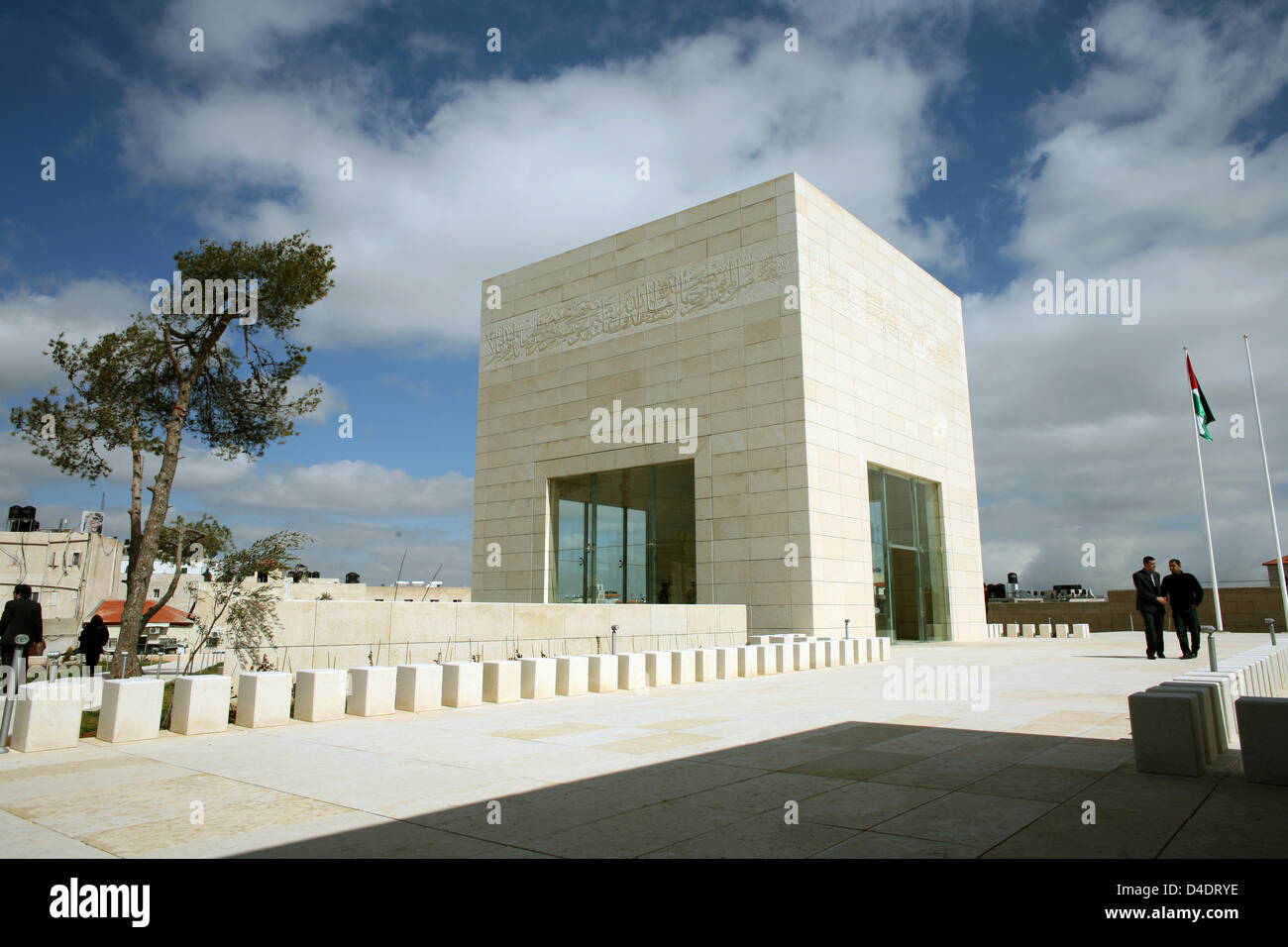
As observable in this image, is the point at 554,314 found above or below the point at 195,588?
above

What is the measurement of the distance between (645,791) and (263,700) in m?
6.27

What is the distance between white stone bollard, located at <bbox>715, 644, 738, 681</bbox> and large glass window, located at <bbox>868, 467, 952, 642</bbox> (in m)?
13.8

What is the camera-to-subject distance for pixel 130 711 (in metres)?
9.22

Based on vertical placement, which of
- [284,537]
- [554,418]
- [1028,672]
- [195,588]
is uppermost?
[554,418]

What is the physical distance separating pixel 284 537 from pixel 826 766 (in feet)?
41.1

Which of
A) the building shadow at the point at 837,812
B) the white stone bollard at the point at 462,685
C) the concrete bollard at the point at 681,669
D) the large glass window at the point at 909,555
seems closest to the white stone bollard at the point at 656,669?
the concrete bollard at the point at 681,669

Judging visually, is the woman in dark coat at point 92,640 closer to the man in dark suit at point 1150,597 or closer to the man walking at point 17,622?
the man walking at point 17,622

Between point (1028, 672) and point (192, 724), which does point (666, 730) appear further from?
point (1028, 672)

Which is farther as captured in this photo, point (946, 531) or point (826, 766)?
point (946, 531)

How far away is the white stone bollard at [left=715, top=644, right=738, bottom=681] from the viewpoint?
1719cm

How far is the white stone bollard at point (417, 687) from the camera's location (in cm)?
1170
